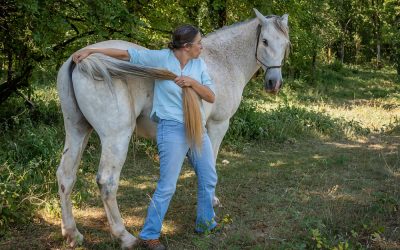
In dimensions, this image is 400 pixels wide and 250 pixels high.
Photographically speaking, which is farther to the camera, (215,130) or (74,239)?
(215,130)

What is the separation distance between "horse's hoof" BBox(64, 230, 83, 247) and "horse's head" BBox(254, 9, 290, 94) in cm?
234

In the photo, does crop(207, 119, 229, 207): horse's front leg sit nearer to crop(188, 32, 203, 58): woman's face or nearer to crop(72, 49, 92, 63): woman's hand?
crop(188, 32, 203, 58): woman's face

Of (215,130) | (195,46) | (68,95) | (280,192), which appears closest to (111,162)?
(68,95)

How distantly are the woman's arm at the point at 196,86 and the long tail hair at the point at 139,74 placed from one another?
0.11 ft

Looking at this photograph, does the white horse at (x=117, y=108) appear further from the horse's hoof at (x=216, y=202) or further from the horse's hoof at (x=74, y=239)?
the horse's hoof at (x=216, y=202)

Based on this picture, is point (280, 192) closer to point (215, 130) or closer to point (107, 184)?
point (215, 130)

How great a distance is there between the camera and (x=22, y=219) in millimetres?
4004

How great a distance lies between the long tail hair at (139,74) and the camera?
3.30 metres

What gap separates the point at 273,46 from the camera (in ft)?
14.3

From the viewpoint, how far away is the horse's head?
433cm

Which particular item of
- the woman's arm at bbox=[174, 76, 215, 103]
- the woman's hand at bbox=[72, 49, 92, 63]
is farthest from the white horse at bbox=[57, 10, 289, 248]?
the woman's arm at bbox=[174, 76, 215, 103]

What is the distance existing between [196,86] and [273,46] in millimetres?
1327

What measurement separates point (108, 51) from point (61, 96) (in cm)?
55

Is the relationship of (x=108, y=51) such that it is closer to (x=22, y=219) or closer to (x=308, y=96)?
(x=22, y=219)
